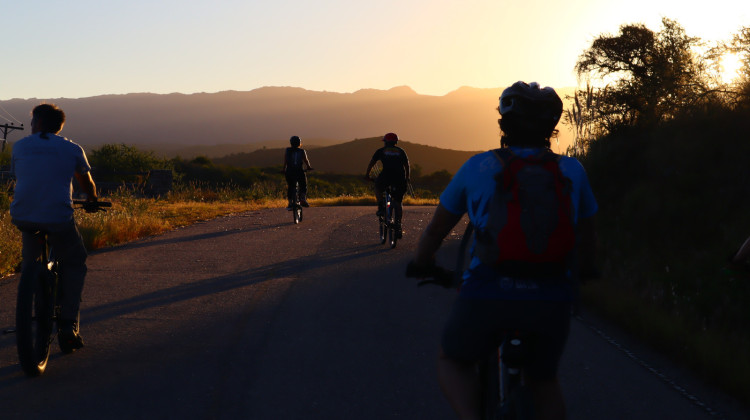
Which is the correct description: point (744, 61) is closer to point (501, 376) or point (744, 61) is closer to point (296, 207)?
point (296, 207)

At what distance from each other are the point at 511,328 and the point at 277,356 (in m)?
3.66

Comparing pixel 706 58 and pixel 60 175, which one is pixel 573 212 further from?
pixel 706 58

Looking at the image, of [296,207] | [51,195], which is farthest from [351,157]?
[51,195]

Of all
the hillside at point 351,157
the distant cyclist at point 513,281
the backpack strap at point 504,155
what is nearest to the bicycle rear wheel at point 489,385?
the distant cyclist at point 513,281

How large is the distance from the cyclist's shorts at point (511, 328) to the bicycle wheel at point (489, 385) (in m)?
0.19

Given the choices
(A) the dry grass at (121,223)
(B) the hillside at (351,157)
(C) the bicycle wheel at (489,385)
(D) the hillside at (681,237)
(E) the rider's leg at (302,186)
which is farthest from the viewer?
(B) the hillside at (351,157)

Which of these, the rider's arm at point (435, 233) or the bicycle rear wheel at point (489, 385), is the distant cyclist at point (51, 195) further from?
the bicycle rear wheel at point (489, 385)

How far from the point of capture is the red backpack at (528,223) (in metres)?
2.77

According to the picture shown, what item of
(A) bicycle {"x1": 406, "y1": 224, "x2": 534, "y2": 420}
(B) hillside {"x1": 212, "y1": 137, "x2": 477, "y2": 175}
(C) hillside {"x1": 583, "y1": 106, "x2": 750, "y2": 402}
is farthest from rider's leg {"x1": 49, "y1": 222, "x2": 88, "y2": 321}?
(B) hillside {"x1": 212, "y1": 137, "x2": 477, "y2": 175}

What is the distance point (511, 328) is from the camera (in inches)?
113

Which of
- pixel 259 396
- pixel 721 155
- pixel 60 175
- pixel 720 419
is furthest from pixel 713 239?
pixel 60 175

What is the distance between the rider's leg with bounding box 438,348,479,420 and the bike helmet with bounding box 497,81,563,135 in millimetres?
990

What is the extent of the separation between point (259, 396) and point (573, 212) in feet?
9.75

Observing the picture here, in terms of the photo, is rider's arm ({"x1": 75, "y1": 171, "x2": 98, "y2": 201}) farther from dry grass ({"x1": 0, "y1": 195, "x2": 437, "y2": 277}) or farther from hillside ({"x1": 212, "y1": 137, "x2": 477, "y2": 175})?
Result: hillside ({"x1": 212, "y1": 137, "x2": 477, "y2": 175})
